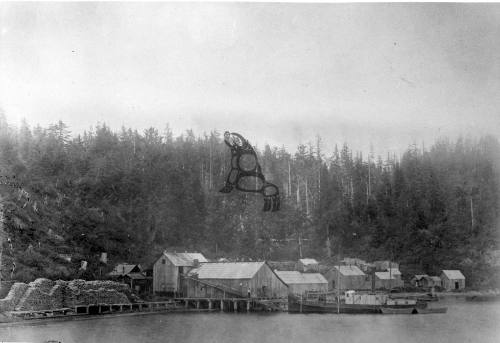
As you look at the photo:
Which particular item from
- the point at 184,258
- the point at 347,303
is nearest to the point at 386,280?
the point at 347,303

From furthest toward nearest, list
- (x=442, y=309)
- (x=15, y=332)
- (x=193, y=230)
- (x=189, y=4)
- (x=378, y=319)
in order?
(x=442, y=309), (x=378, y=319), (x=193, y=230), (x=15, y=332), (x=189, y=4)

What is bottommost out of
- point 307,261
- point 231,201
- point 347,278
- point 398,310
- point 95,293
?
point 398,310

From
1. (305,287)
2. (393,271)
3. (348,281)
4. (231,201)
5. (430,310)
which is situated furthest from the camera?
(430,310)

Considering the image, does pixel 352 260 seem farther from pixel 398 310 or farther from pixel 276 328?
pixel 398 310

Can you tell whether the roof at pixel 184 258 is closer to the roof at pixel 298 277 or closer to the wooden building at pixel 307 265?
the roof at pixel 298 277

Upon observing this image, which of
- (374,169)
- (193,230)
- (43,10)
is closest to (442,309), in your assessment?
(374,169)

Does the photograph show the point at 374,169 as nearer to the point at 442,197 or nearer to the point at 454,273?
the point at 442,197

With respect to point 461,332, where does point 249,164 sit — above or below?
above

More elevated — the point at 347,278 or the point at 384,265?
the point at 384,265
